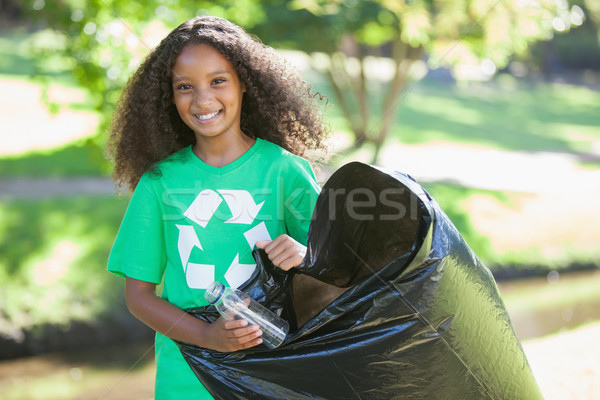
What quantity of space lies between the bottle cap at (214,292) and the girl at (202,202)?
6cm

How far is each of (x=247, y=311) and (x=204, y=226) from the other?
26 cm

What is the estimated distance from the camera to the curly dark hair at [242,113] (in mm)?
1993

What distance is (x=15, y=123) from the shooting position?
38.0 feet

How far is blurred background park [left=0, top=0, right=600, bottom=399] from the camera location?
206 inches

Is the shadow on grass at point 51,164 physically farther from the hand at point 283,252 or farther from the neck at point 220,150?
the hand at point 283,252

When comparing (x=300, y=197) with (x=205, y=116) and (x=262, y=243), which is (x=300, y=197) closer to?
(x=262, y=243)

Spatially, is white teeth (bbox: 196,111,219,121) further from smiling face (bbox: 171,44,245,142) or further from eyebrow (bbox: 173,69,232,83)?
eyebrow (bbox: 173,69,232,83)

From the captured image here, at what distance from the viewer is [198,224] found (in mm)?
1854

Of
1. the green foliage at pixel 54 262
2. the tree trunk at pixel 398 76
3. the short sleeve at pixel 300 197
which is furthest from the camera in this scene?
the tree trunk at pixel 398 76

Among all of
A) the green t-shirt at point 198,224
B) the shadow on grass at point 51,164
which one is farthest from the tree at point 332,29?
the shadow on grass at point 51,164

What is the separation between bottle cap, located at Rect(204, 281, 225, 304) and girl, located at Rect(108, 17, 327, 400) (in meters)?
0.06

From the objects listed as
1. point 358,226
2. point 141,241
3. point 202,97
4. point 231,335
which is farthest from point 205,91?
point 231,335

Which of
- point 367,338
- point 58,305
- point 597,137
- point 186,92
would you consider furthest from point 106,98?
point 597,137

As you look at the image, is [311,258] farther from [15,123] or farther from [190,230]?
[15,123]
